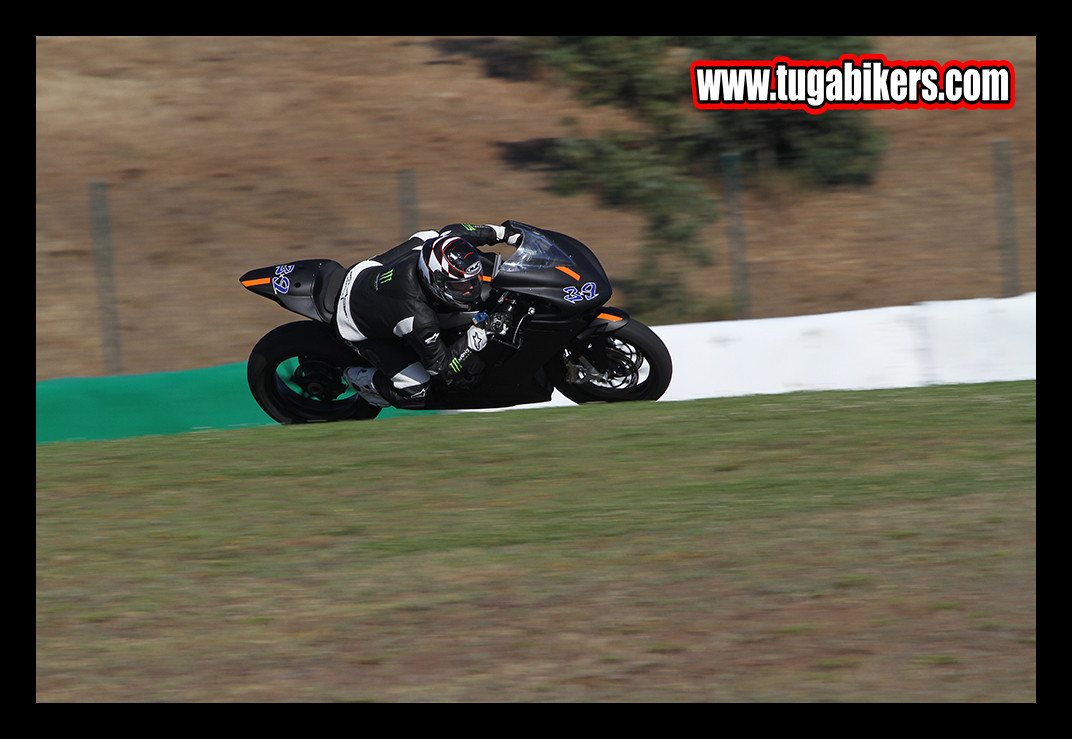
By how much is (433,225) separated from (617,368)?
491cm

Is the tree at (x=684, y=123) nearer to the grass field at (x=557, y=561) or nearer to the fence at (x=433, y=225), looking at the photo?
the fence at (x=433, y=225)

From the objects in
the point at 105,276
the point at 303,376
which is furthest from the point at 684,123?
the point at 303,376

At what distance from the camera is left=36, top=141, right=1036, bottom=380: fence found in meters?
11.1

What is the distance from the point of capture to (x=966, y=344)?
9773 mm

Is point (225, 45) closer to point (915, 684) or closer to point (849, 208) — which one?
point (849, 208)

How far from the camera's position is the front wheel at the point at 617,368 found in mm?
8328

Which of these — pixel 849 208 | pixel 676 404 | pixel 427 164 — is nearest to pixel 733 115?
pixel 849 208

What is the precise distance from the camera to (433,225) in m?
12.8

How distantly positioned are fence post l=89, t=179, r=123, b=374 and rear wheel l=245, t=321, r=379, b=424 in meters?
2.38

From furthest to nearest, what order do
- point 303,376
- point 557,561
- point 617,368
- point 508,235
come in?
1. point 303,376
2. point 617,368
3. point 508,235
4. point 557,561

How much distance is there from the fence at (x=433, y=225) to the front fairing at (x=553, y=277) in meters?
3.00

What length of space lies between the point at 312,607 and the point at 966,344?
262 inches

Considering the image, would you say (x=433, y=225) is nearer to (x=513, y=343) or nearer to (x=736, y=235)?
(x=736, y=235)

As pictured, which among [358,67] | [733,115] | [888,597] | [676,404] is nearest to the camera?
[888,597]
